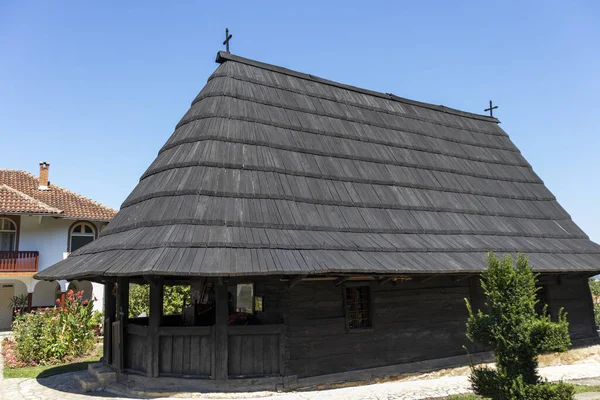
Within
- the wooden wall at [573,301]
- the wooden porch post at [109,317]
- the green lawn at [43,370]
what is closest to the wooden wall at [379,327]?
the wooden wall at [573,301]

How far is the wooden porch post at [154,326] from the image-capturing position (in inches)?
291

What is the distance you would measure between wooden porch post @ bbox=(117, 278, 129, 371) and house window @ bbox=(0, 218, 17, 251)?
1440 cm

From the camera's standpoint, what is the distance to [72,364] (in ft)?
35.8

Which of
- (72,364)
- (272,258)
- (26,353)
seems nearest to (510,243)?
(272,258)

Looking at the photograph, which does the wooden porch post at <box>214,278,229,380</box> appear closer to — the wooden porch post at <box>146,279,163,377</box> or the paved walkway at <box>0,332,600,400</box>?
the paved walkway at <box>0,332,600,400</box>

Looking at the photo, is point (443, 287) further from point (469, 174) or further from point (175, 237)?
point (175, 237)

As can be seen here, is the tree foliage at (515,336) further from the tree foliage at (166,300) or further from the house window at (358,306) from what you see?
the tree foliage at (166,300)

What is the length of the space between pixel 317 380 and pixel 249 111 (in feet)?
18.2

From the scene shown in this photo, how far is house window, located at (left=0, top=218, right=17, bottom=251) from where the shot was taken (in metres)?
19.9

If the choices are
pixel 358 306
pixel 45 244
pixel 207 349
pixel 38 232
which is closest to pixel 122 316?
pixel 207 349

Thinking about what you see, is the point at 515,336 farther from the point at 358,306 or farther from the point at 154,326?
the point at 154,326

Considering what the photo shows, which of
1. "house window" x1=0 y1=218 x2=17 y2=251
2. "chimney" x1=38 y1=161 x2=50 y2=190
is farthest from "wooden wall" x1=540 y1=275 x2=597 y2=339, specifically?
"chimney" x1=38 y1=161 x2=50 y2=190

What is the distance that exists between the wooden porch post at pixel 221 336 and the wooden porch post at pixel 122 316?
1.92 meters

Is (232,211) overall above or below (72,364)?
above
